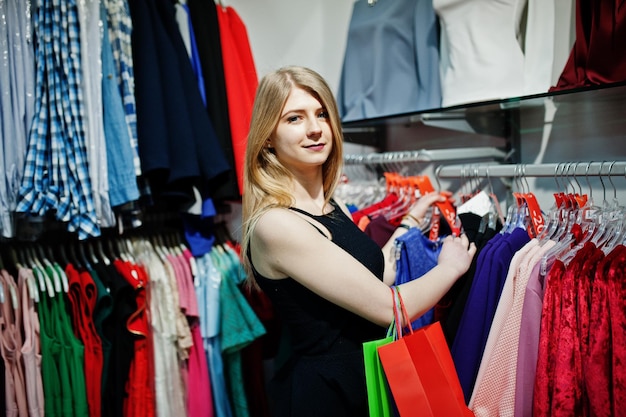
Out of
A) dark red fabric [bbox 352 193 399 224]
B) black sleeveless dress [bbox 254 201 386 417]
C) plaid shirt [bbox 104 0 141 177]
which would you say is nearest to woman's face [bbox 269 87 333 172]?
black sleeveless dress [bbox 254 201 386 417]

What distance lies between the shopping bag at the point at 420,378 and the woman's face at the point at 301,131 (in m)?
0.53

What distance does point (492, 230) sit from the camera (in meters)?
1.31

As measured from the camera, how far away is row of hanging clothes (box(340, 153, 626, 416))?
36.8 inches

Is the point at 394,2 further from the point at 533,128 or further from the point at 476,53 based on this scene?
the point at 533,128

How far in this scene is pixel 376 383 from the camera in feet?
3.45

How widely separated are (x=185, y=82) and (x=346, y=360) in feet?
3.55

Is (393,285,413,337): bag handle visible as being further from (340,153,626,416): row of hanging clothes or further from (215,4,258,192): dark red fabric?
(215,4,258,192): dark red fabric

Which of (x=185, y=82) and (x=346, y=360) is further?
(x=185, y=82)

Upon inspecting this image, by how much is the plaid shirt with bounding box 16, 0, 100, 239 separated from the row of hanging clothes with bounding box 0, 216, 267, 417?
228 mm

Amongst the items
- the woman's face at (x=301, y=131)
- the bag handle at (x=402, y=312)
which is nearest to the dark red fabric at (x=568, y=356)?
the bag handle at (x=402, y=312)

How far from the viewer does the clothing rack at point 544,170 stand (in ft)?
3.73

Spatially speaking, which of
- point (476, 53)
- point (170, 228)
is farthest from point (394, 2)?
point (170, 228)

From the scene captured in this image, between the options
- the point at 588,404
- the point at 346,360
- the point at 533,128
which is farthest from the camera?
the point at 533,128

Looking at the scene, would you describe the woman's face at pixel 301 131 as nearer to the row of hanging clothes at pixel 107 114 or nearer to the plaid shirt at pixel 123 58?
the row of hanging clothes at pixel 107 114
